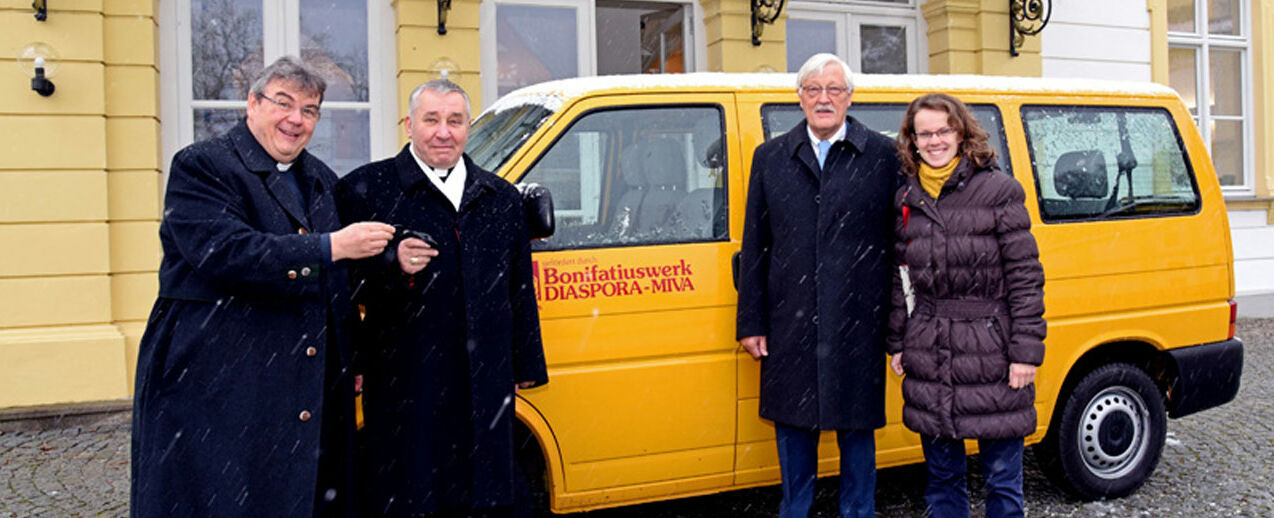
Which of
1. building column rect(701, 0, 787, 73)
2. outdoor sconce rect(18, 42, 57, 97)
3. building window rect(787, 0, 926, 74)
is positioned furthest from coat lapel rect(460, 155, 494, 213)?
building window rect(787, 0, 926, 74)

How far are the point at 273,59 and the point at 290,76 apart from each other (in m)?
5.99

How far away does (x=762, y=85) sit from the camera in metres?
3.97

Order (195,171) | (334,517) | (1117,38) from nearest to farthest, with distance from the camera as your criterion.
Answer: (195,171) → (334,517) → (1117,38)

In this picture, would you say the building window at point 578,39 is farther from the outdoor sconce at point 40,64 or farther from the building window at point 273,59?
the outdoor sconce at point 40,64

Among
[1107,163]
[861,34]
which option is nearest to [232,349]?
[1107,163]

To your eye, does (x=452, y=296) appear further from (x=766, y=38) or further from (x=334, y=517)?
(x=766, y=38)

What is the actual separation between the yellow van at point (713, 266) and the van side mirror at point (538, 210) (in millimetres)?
415

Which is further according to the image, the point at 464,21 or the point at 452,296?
the point at 464,21

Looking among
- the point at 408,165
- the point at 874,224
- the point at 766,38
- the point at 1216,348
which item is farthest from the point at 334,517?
the point at 766,38

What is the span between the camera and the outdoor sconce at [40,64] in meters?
6.90

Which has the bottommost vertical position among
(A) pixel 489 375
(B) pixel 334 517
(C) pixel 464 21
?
(B) pixel 334 517

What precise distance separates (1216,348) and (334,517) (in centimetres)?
418

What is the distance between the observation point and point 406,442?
2961 millimetres

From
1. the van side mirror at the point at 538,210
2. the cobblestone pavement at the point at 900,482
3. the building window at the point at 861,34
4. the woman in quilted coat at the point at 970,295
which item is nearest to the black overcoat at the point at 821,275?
the woman in quilted coat at the point at 970,295
